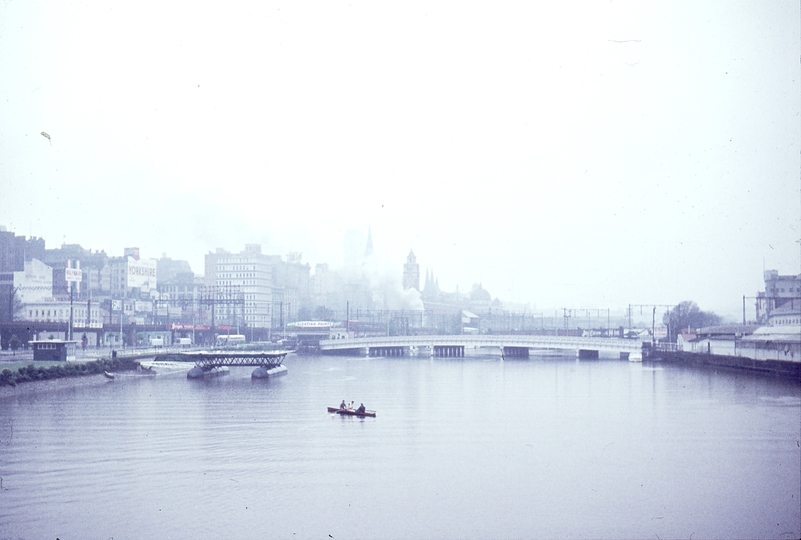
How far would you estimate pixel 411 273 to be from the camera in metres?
73.3

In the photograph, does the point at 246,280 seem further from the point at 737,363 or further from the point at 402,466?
the point at 402,466

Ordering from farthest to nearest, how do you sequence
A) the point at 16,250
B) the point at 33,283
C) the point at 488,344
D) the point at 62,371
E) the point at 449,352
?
the point at 449,352
the point at 488,344
the point at 33,283
the point at 16,250
the point at 62,371

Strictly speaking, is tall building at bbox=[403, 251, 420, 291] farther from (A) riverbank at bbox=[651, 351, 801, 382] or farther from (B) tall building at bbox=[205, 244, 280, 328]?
(A) riverbank at bbox=[651, 351, 801, 382]

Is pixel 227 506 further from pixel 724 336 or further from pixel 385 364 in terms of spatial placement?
pixel 724 336

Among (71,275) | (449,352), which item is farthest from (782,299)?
(71,275)

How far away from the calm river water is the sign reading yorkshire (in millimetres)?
30895

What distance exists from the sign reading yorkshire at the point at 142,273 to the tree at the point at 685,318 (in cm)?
3211

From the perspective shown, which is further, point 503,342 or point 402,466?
point 503,342

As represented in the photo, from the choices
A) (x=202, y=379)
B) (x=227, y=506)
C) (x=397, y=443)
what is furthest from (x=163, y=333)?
(x=227, y=506)

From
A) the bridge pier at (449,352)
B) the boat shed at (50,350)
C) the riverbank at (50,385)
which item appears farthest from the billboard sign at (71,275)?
the bridge pier at (449,352)

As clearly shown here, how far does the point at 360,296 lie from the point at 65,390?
44.5m

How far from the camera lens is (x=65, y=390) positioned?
18.6 metres

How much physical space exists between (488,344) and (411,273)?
37755 mm

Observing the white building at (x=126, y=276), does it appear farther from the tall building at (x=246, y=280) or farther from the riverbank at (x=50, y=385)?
the riverbank at (x=50, y=385)
